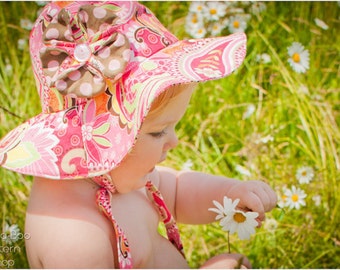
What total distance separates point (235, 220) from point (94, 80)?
0.44 m

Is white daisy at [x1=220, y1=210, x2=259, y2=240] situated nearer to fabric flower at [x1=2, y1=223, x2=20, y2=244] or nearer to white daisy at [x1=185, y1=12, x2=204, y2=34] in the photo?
fabric flower at [x1=2, y1=223, x2=20, y2=244]

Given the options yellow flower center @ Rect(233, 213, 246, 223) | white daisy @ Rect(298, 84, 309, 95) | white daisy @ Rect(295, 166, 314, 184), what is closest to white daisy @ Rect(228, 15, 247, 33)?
white daisy @ Rect(298, 84, 309, 95)

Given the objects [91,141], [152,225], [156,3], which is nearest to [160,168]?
[152,225]

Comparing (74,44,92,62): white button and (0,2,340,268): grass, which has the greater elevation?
(74,44,92,62): white button

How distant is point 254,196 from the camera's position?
161cm

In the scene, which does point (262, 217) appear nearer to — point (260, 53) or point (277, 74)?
point (277, 74)

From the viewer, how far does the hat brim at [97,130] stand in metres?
1.35

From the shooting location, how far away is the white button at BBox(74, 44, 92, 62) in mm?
1380

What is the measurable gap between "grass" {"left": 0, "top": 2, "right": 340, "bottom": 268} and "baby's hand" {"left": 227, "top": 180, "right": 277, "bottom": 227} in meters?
0.29

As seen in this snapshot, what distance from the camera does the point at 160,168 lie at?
5.98ft

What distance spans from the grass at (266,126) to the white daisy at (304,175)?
0.03 m

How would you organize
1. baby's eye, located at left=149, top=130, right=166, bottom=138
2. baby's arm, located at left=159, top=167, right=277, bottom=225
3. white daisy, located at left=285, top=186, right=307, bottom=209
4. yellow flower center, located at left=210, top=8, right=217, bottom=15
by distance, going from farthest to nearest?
yellow flower center, located at left=210, top=8, right=217, bottom=15 < white daisy, located at left=285, top=186, right=307, bottom=209 < baby's arm, located at left=159, top=167, right=277, bottom=225 < baby's eye, located at left=149, top=130, right=166, bottom=138

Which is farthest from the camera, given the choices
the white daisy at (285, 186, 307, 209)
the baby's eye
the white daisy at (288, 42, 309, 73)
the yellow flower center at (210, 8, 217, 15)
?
the yellow flower center at (210, 8, 217, 15)

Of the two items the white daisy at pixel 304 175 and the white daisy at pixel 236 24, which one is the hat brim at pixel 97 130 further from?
the white daisy at pixel 236 24
